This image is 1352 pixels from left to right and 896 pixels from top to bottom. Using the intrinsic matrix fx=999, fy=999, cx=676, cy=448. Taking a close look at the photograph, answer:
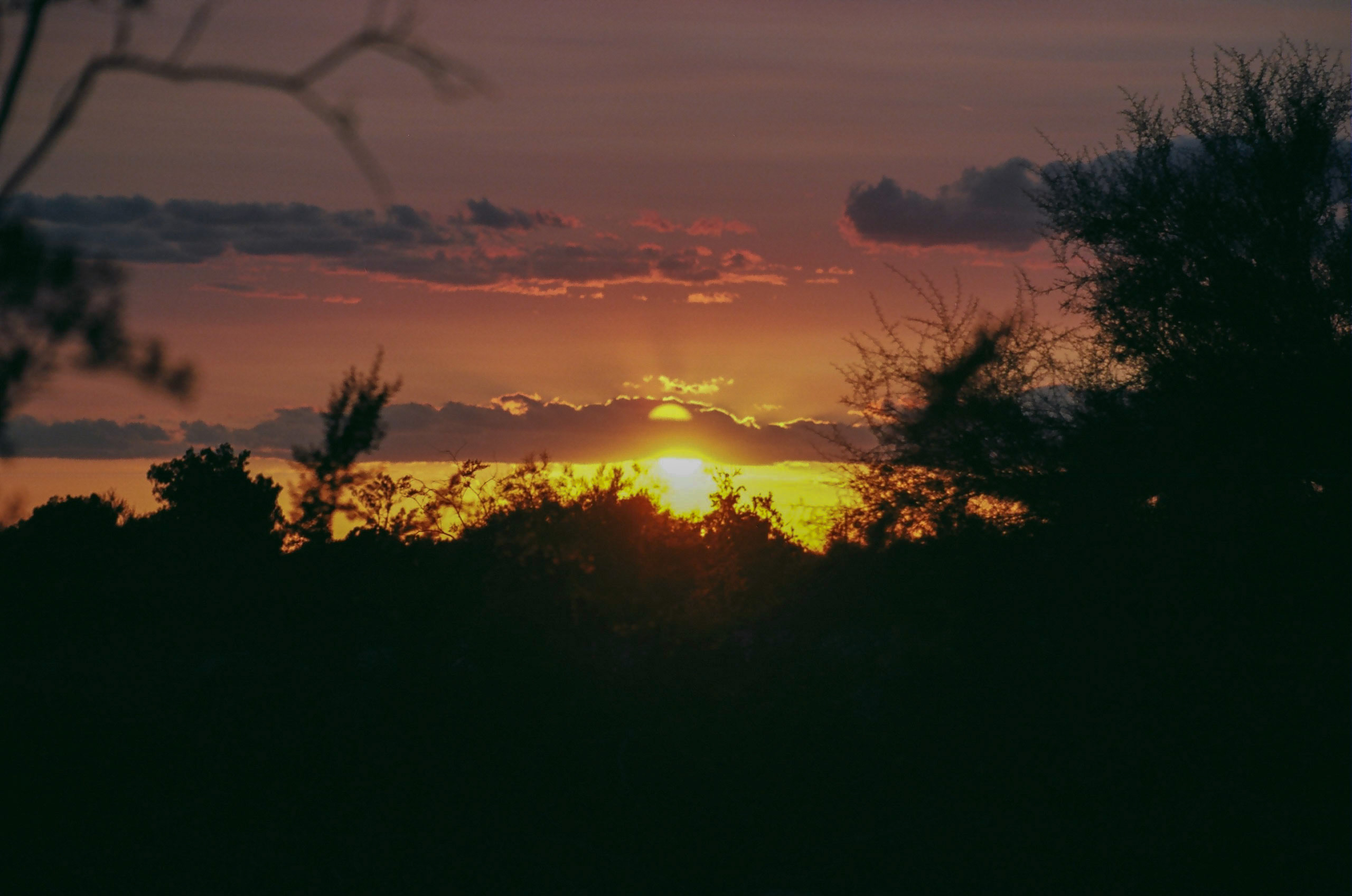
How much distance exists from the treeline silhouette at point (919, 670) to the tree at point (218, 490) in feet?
114

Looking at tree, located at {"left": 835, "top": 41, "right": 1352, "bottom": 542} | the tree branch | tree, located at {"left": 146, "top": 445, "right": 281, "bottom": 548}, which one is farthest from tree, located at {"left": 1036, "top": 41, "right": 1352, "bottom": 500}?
tree, located at {"left": 146, "top": 445, "right": 281, "bottom": 548}

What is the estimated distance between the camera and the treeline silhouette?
17.6 m

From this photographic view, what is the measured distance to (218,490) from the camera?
58375 mm

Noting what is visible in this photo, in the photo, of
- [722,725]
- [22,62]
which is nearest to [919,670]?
[722,725]

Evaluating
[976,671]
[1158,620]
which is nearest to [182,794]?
[976,671]

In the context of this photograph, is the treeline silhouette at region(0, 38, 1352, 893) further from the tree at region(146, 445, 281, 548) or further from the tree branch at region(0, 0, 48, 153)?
the tree at region(146, 445, 281, 548)

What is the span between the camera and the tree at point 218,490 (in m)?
56.8

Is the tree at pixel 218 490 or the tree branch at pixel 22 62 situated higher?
the tree branch at pixel 22 62

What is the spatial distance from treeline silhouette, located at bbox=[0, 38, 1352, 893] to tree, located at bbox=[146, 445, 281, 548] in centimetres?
3479

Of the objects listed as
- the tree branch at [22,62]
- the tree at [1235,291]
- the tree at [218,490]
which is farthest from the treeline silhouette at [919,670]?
the tree at [218,490]

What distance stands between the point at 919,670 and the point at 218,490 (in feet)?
162

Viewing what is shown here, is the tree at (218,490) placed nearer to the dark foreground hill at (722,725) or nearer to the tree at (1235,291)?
the dark foreground hill at (722,725)

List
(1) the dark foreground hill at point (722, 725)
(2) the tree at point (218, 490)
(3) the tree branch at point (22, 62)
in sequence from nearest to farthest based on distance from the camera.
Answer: (3) the tree branch at point (22, 62) → (1) the dark foreground hill at point (722, 725) → (2) the tree at point (218, 490)

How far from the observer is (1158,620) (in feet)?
62.8
